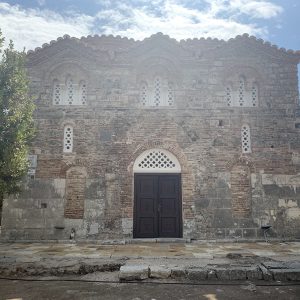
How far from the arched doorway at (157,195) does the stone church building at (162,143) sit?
0.12 feet

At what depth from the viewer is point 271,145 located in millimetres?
12570

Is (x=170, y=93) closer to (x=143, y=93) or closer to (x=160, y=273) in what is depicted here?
(x=143, y=93)

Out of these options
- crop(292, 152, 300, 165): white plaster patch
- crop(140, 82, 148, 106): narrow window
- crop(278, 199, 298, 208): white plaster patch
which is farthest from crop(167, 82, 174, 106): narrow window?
crop(278, 199, 298, 208): white plaster patch

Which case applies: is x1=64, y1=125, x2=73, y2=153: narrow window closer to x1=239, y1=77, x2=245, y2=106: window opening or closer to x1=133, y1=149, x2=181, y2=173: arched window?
x1=133, y1=149, x2=181, y2=173: arched window

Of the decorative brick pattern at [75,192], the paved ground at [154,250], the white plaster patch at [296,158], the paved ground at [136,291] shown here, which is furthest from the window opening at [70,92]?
the white plaster patch at [296,158]

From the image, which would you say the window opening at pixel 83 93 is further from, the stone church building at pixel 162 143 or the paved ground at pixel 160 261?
the paved ground at pixel 160 261

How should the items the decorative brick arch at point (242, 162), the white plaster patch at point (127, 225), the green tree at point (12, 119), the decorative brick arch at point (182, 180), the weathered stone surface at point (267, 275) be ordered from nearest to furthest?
the weathered stone surface at point (267, 275) < the green tree at point (12, 119) < the white plaster patch at point (127, 225) < the decorative brick arch at point (182, 180) < the decorative brick arch at point (242, 162)

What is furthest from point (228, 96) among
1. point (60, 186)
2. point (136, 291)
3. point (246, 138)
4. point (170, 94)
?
point (136, 291)

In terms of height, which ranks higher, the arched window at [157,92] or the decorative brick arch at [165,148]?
the arched window at [157,92]

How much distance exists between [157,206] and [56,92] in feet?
18.5

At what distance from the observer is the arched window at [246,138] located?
1260 cm

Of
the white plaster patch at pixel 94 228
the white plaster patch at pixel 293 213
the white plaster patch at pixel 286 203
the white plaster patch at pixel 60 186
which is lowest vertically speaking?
the white plaster patch at pixel 94 228

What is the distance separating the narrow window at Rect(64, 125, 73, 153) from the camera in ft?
41.1

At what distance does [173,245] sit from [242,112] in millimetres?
5435
